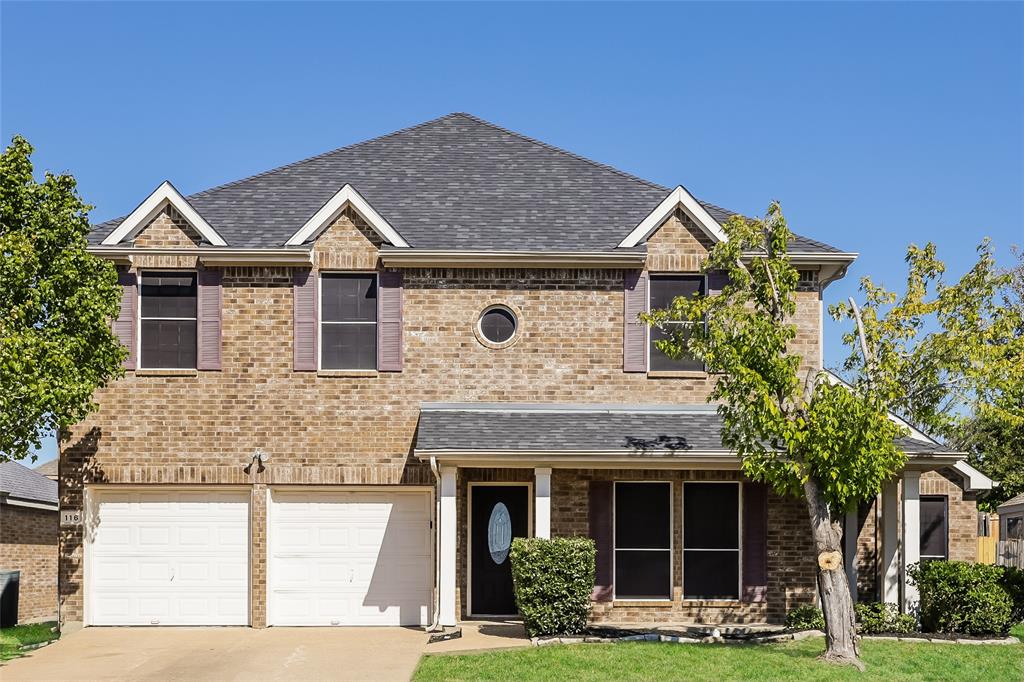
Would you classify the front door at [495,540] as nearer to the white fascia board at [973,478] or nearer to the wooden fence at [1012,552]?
the white fascia board at [973,478]

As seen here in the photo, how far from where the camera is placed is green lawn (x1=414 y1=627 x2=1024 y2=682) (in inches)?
522

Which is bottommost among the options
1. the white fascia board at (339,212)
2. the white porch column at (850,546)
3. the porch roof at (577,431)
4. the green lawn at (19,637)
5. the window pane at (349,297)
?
the green lawn at (19,637)

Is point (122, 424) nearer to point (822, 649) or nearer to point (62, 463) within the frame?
point (62, 463)

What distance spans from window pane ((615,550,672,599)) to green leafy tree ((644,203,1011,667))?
3269 millimetres

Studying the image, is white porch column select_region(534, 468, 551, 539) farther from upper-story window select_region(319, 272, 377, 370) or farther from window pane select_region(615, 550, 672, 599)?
upper-story window select_region(319, 272, 377, 370)

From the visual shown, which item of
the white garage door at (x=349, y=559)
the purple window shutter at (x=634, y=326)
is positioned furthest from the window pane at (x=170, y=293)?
the purple window shutter at (x=634, y=326)

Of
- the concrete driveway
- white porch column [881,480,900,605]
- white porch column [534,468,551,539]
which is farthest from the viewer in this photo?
white porch column [881,480,900,605]

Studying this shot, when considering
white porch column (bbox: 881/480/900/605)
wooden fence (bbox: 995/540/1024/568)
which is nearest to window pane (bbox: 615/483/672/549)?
white porch column (bbox: 881/480/900/605)

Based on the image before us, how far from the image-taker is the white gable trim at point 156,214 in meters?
18.2

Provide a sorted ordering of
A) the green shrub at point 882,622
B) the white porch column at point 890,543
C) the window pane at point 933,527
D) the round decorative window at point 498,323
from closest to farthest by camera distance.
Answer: the green shrub at point 882,622
the white porch column at point 890,543
the round decorative window at point 498,323
the window pane at point 933,527

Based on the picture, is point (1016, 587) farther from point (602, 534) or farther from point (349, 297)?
point (349, 297)

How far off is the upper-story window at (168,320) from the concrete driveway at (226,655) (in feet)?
14.3

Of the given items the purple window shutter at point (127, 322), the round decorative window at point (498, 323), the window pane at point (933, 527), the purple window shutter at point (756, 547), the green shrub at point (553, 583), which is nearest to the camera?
the green shrub at point (553, 583)

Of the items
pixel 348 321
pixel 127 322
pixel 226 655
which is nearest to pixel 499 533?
pixel 348 321
